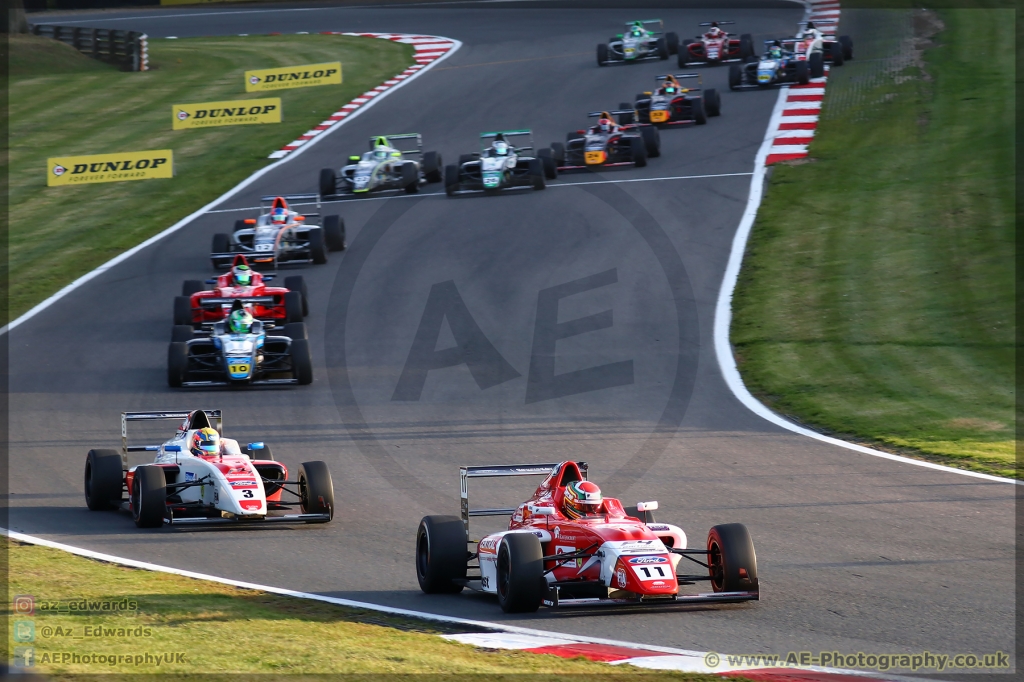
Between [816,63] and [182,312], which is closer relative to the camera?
[182,312]

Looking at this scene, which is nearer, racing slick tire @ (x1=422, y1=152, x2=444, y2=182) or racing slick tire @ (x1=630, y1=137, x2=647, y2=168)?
racing slick tire @ (x1=630, y1=137, x2=647, y2=168)

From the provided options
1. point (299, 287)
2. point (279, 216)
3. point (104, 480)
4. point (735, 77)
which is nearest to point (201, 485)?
point (104, 480)

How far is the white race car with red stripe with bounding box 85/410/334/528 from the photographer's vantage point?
12.6 m

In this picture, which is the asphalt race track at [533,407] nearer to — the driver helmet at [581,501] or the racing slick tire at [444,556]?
the racing slick tire at [444,556]

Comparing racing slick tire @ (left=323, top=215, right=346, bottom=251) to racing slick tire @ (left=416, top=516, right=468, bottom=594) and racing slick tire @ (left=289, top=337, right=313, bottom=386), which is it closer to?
racing slick tire @ (left=289, top=337, right=313, bottom=386)

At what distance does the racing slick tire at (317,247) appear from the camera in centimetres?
2458

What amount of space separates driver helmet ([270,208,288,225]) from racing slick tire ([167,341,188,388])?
20.4 feet

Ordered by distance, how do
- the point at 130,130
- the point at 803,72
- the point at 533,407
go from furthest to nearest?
1. the point at 130,130
2. the point at 803,72
3. the point at 533,407

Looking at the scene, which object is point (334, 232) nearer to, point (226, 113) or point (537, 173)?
point (537, 173)

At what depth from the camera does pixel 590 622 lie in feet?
30.8

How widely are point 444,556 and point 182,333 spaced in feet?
35.1

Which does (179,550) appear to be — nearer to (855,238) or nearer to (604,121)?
(855,238)

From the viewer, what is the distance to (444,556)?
10.2 m

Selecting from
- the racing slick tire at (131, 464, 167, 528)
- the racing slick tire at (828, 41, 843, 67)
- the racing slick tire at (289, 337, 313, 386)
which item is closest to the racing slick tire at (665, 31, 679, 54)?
the racing slick tire at (828, 41, 843, 67)
